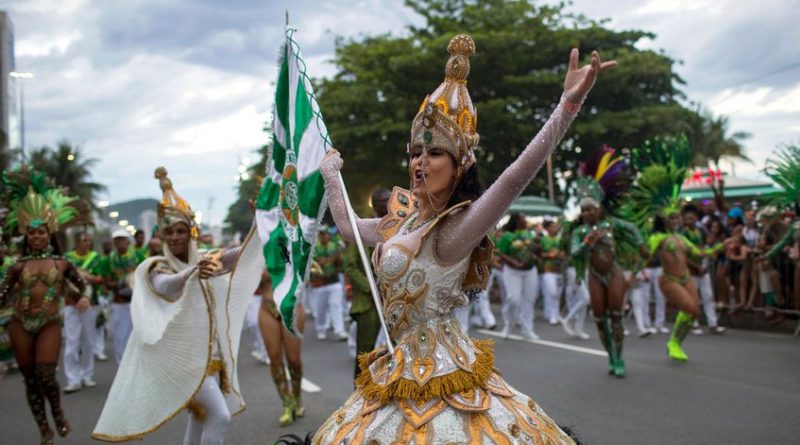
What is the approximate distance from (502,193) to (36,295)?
18.0ft

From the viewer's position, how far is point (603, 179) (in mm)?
8516

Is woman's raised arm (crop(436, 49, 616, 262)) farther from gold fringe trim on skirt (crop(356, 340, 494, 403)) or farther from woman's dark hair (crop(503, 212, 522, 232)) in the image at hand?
woman's dark hair (crop(503, 212, 522, 232))

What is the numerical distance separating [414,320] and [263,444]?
3983 millimetres

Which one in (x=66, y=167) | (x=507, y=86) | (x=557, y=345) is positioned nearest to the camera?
(x=557, y=345)

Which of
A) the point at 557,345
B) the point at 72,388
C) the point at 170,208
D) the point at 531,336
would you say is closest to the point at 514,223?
the point at 531,336

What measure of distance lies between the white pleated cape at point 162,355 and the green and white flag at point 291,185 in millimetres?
655

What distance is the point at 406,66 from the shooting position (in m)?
22.6

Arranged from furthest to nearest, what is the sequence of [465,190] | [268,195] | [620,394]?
[620,394], [268,195], [465,190]

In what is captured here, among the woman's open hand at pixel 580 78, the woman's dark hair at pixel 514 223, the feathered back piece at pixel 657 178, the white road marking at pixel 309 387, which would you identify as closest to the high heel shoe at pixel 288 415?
the white road marking at pixel 309 387

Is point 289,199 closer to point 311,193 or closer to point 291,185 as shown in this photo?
point 291,185

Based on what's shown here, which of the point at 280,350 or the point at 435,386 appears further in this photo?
the point at 280,350

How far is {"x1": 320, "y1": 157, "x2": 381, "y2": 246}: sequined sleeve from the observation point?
3.24 meters

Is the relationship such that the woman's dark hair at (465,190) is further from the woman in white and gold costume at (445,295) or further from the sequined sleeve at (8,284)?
the sequined sleeve at (8,284)

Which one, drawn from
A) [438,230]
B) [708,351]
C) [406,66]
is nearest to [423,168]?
[438,230]
